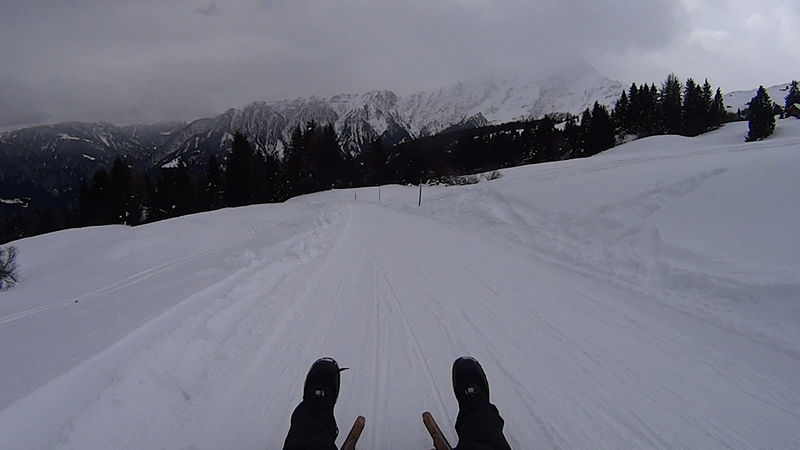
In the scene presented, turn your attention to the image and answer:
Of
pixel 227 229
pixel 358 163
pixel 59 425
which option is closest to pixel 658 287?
pixel 59 425

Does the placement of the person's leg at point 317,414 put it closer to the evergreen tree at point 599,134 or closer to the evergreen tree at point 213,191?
the evergreen tree at point 213,191

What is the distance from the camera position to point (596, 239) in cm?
959

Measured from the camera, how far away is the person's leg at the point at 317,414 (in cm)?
246

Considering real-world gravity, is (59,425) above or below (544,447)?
above

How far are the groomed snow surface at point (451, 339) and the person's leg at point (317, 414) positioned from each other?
1.25 ft

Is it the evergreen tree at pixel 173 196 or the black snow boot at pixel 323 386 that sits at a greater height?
the evergreen tree at pixel 173 196

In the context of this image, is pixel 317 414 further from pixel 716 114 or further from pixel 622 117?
pixel 716 114

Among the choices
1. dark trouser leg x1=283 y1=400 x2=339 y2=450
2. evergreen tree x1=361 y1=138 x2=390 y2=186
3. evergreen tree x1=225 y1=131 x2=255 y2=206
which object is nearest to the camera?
dark trouser leg x1=283 y1=400 x2=339 y2=450

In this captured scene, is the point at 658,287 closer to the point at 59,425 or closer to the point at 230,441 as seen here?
the point at 230,441

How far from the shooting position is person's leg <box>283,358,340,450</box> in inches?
96.7

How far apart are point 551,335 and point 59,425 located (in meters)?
4.94

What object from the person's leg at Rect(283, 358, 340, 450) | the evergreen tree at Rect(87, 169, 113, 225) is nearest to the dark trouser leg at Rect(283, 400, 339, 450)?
the person's leg at Rect(283, 358, 340, 450)

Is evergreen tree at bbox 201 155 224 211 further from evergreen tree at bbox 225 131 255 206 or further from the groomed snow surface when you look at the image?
the groomed snow surface

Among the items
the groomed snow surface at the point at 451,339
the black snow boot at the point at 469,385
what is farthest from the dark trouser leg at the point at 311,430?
the black snow boot at the point at 469,385
